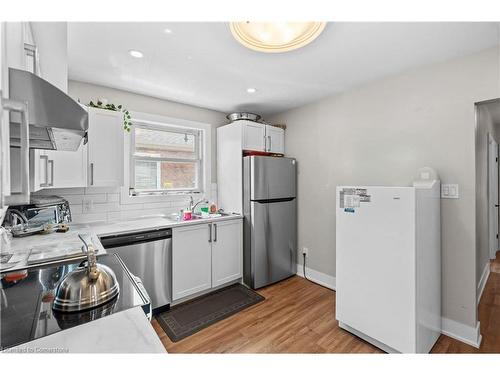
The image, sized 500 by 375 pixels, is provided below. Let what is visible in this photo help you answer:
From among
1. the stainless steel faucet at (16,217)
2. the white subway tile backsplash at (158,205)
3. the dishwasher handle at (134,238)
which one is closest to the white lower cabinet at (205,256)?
the dishwasher handle at (134,238)

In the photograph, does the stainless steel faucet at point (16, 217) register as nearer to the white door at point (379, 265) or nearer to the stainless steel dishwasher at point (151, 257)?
the stainless steel dishwasher at point (151, 257)

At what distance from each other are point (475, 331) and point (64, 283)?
2.81 metres

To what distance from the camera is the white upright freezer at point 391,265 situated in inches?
65.1

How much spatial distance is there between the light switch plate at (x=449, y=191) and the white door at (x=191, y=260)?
2.29m

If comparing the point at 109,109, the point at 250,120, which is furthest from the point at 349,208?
the point at 109,109

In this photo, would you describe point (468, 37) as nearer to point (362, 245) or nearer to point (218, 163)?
point (362, 245)

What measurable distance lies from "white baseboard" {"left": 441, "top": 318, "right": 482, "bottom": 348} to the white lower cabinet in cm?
206

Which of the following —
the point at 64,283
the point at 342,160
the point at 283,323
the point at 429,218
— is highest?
the point at 342,160

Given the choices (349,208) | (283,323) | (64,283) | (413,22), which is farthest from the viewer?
(283,323)

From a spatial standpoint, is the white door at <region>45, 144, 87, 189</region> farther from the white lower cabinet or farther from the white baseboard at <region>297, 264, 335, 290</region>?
the white baseboard at <region>297, 264, 335, 290</region>

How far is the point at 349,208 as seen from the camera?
200cm

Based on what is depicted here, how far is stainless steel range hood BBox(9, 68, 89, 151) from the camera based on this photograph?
2.21 ft

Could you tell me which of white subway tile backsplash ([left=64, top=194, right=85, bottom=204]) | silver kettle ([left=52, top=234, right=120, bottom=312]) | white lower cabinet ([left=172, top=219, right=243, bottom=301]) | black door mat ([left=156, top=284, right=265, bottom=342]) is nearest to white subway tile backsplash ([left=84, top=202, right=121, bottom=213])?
white subway tile backsplash ([left=64, top=194, right=85, bottom=204])

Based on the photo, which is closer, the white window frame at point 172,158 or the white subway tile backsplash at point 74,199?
the white subway tile backsplash at point 74,199
